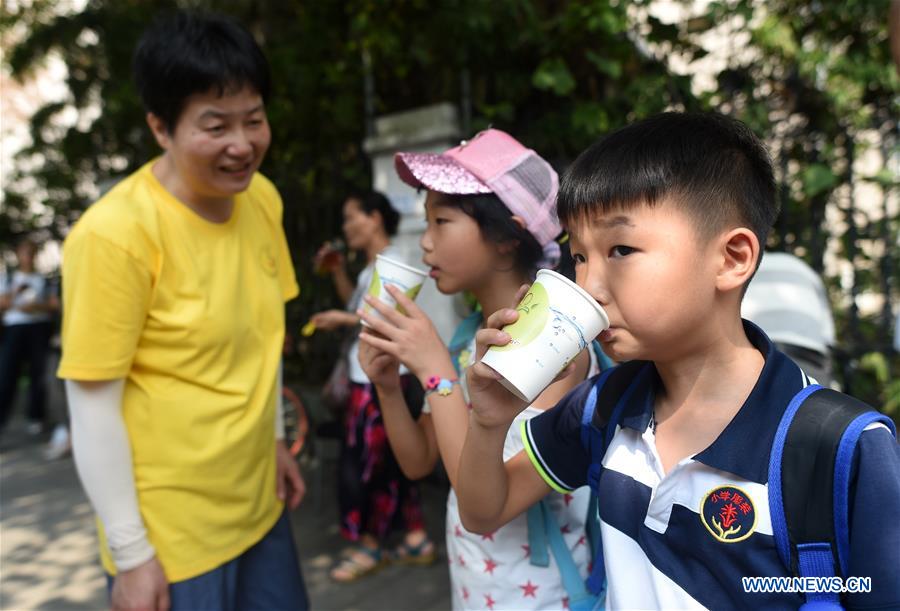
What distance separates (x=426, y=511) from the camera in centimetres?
443

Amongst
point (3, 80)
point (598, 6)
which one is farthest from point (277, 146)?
point (3, 80)

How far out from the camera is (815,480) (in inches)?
34.3

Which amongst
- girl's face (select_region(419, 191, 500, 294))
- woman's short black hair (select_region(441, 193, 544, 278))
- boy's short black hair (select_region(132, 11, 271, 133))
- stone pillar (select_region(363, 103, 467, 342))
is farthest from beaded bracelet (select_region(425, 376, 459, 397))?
stone pillar (select_region(363, 103, 467, 342))

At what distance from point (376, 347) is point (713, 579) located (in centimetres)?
81

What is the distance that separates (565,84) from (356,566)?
9.51ft

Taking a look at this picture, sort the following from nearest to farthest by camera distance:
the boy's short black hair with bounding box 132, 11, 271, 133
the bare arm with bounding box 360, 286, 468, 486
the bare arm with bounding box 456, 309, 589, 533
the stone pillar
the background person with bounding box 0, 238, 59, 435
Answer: the bare arm with bounding box 456, 309, 589, 533 < the bare arm with bounding box 360, 286, 468, 486 < the boy's short black hair with bounding box 132, 11, 271, 133 < the stone pillar < the background person with bounding box 0, 238, 59, 435

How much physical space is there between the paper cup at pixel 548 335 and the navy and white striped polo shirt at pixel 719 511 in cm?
23

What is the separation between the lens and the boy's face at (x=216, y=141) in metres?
1.68

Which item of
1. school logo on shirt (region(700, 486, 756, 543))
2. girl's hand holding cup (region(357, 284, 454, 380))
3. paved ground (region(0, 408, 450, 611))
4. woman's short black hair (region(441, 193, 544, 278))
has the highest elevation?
woman's short black hair (region(441, 193, 544, 278))

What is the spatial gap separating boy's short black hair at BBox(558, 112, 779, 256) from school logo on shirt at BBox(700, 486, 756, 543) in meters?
0.39

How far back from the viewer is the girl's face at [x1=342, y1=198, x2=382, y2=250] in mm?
3904

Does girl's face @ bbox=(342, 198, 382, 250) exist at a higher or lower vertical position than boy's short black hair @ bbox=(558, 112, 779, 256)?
lower

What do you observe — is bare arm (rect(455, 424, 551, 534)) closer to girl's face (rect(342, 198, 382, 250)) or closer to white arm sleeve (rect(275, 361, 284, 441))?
white arm sleeve (rect(275, 361, 284, 441))

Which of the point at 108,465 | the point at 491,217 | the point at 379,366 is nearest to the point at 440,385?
the point at 379,366
